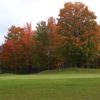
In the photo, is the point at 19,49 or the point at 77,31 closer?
the point at 77,31

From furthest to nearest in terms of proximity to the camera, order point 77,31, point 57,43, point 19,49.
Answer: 1. point 19,49
2. point 57,43
3. point 77,31

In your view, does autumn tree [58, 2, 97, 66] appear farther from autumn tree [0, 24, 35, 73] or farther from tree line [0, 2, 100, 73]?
autumn tree [0, 24, 35, 73]

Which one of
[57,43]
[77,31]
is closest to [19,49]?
[57,43]

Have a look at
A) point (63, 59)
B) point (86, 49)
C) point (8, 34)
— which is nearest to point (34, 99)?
point (86, 49)

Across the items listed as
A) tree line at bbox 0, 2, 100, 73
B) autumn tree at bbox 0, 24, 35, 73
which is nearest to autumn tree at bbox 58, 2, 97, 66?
tree line at bbox 0, 2, 100, 73

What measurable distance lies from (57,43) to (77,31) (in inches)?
199

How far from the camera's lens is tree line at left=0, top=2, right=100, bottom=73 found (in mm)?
62031

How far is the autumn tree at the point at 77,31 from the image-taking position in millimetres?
61594

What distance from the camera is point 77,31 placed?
62125 mm

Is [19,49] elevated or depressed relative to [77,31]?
depressed

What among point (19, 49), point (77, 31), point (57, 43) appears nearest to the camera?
point (77, 31)

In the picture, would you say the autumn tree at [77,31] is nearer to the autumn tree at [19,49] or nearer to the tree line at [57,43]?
the tree line at [57,43]

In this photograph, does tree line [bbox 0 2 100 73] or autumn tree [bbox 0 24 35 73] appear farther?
autumn tree [bbox 0 24 35 73]

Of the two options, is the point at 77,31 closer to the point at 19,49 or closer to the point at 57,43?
the point at 57,43
